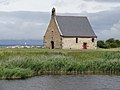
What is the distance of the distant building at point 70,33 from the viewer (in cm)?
7788

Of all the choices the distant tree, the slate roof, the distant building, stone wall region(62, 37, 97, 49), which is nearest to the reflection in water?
stone wall region(62, 37, 97, 49)

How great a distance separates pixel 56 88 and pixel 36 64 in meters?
10.0

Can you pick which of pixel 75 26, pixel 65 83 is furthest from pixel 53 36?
pixel 65 83

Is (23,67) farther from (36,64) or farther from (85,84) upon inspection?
(85,84)

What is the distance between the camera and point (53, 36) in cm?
8031

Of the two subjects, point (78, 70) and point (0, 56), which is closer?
point (78, 70)

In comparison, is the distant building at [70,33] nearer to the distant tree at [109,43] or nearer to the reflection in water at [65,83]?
the distant tree at [109,43]

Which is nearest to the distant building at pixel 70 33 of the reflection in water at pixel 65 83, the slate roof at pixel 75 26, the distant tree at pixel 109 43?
the slate roof at pixel 75 26

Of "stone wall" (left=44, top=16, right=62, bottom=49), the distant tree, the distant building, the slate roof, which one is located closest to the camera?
the distant building

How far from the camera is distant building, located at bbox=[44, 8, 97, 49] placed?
7788 cm

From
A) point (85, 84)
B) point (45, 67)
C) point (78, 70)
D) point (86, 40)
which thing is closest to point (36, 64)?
point (45, 67)

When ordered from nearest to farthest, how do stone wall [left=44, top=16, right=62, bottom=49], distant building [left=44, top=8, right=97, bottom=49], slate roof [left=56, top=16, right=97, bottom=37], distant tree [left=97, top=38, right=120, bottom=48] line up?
distant building [left=44, top=8, right=97, bottom=49] < slate roof [left=56, top=16, right=97, bottom=37] < stone wall [left=44, top=16, right=62, bottom=49] < distant tree [left=97, top=38, right=120, bottom=48]

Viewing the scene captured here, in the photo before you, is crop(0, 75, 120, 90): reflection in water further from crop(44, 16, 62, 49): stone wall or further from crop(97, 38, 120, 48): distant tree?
crop(97, 38, 120, 48): distant tree

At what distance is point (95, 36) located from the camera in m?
80.5
